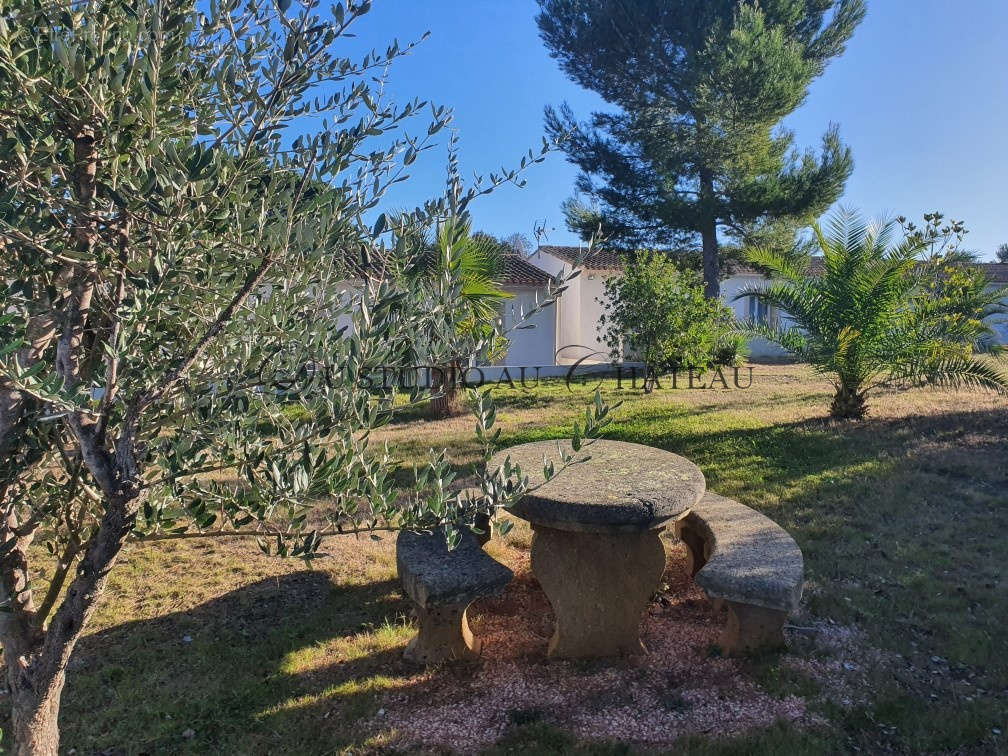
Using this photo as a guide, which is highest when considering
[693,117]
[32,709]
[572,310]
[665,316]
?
[693,117]

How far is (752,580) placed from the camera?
11.2 feet

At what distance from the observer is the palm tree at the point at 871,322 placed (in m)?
8.30

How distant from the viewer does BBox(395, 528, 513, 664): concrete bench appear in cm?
335

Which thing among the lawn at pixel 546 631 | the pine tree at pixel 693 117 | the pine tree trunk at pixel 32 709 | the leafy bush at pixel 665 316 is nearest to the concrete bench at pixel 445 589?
the lawn at pixel 546 631

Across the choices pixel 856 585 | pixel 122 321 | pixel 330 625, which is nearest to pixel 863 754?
pixel 856 585

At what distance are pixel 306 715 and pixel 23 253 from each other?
97.7 inches

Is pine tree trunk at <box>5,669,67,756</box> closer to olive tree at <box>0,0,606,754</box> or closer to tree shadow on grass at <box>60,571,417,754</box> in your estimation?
olive tree at <box>0,0,606,754</box>

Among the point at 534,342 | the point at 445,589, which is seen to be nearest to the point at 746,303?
the point at 534,342

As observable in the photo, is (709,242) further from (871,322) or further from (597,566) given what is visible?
(597,566)

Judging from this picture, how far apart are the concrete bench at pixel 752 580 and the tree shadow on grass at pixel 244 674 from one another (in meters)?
1.85

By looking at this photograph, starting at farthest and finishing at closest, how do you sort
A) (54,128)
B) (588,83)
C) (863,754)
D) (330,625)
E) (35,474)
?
1. (588,83)
2. (330,625)
3. (863,754)
4. (35,474)
5. (54,128)

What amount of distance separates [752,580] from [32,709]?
3.35 m

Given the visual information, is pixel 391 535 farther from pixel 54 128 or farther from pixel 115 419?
pixel 54 128

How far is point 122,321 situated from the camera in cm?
171
